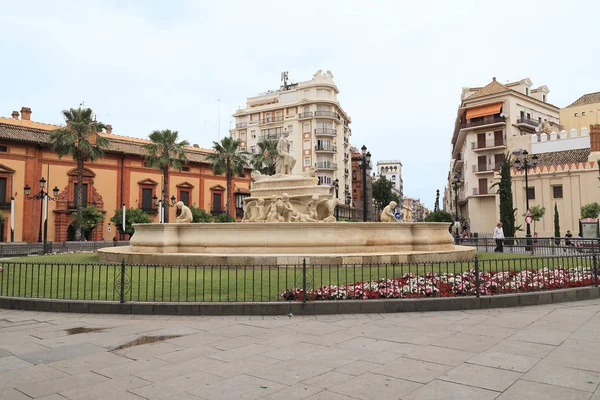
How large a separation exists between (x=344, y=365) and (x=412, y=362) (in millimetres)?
773

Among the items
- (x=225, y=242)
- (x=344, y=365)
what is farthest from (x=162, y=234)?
(x=344, y=365)

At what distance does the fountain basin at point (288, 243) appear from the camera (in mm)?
13336

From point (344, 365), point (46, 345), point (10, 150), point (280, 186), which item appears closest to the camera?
point (344, 365)

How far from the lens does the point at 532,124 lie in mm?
49688

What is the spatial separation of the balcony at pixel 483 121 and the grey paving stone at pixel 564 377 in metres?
47.8

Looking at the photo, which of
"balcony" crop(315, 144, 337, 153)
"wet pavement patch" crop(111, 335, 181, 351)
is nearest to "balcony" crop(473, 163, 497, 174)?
"balcony" crop(315, 144, 337, 153)

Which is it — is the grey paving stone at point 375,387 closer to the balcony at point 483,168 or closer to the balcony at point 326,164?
the balcony at point 483,168

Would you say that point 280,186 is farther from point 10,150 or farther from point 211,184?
point 211,184

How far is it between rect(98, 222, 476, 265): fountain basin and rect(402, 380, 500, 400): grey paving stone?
8.51m

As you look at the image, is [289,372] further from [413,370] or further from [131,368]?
Result: [131,368]

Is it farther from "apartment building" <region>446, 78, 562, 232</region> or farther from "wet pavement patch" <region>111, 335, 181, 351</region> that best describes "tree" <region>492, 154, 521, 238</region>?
"wet pavement patch" <region>111, 335, 181, 351</region>

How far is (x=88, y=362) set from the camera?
512 cm

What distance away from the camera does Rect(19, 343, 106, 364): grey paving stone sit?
5.23 m

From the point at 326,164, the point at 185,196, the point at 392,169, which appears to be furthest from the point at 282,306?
the point at 392,169
